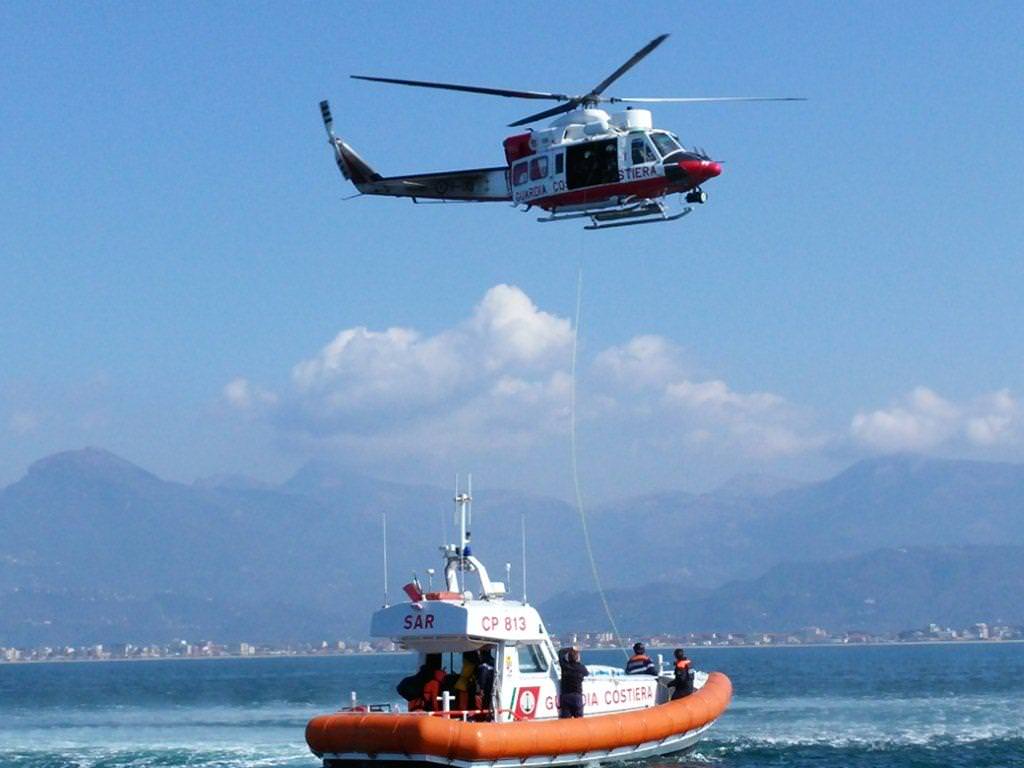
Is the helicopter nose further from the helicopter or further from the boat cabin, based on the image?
the boat cabin

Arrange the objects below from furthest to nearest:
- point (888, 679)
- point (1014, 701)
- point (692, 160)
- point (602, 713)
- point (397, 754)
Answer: point (888, 679)
point (1014, 701)
point (692, 160)
point (602, 713)
point (397, 754)

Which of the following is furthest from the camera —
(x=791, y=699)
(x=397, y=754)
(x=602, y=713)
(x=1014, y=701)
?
(x=791, y=699)

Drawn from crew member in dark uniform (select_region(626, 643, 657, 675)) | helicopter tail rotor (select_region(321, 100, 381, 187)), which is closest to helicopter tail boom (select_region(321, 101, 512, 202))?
helicopter tail rotor (select_region(321, 100, 381, 187))

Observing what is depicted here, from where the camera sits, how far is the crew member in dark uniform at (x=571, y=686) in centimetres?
3033

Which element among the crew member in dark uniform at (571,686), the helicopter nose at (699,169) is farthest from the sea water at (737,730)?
the helicopter nose at (699,169)

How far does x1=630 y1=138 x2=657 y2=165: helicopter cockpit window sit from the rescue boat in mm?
10890

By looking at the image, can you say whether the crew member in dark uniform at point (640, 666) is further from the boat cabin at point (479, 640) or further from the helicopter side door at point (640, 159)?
the helicopter side door at point (640, 159)

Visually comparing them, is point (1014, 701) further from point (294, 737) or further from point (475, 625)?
point (475, 625)

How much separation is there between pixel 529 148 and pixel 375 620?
1454 cm

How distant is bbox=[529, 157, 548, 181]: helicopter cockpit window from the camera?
131 ft

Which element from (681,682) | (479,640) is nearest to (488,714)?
(479,640)

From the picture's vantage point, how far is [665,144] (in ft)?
127

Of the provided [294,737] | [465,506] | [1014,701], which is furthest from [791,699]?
[465,506]

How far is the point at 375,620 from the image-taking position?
30.0 metres
